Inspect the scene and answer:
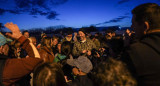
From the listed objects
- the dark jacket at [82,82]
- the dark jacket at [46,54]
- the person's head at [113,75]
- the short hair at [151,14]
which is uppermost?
the short hair at [151,14]

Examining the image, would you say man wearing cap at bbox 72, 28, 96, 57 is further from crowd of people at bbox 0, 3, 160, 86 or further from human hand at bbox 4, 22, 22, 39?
human hand at bbox 4, 22, 22, 39

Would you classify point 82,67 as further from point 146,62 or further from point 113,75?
point 146,62

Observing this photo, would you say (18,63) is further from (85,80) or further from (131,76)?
(131,76)

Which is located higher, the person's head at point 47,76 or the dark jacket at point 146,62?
the dark jacket at point 146,62

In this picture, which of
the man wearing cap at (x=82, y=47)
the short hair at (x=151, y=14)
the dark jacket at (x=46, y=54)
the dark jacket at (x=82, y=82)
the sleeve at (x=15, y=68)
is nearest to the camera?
the short hair at (x=151, y=14)

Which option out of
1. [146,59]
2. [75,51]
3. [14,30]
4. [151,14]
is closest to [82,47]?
[75,51]

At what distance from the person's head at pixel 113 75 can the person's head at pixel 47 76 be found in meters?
0.61

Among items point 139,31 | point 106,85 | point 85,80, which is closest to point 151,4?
point 139,31

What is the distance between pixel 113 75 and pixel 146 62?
1.20 ft

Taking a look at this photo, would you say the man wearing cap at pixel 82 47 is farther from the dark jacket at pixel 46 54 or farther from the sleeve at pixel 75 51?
the dark jacket at pixel 46 54

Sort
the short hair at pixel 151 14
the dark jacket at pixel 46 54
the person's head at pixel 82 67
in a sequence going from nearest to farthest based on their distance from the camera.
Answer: the short hair at pixel 151 14 < the person's head at pixel 82 67 < the dark jacket at pixel 46 54

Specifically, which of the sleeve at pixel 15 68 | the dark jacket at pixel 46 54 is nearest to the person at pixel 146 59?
the sleeve at pixel 15 68

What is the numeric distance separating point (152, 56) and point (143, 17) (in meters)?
0.57

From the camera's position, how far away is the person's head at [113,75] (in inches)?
44.1
